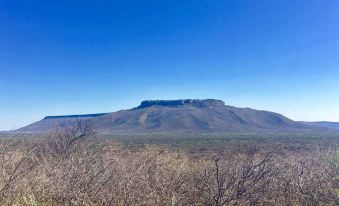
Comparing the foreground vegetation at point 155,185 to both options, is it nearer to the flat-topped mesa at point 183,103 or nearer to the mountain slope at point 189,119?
the mountain slope at point 189,119

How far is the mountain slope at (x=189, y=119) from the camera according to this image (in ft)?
440

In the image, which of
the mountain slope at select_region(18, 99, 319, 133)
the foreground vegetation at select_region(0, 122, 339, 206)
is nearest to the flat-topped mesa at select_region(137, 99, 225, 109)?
the mountain slope at select_region(18, 99, 319, 133)

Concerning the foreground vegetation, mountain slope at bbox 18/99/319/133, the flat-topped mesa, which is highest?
the flat-topped mesa

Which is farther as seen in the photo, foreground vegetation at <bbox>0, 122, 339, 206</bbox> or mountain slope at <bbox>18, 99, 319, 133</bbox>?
mountain slope at <bbox>18, 99, 319, 133</bbox>

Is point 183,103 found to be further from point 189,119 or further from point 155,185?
point 155,185

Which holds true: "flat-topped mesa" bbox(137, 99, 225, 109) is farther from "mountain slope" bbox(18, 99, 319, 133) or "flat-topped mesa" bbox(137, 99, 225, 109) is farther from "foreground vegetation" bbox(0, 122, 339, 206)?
"foreground vegetation" bbox(0, 122, 339, 206)

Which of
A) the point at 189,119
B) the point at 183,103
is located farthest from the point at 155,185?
the point at 183,103

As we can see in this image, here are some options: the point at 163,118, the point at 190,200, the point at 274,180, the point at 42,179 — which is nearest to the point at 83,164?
the point at 42,179

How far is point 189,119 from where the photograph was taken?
471 feet

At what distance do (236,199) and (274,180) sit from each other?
1.37 m

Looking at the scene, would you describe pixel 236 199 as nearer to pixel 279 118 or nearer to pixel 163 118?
pixel 163 118

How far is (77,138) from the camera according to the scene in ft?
44.0

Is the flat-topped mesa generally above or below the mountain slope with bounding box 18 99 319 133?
above

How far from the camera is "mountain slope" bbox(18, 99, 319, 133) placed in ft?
440
